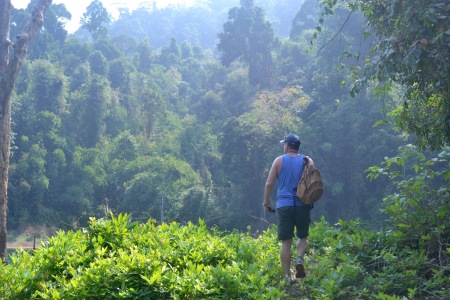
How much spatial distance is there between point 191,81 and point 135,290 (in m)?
56.6

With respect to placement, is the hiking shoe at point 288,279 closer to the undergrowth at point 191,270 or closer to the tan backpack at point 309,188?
the undergrowth at point 191,270

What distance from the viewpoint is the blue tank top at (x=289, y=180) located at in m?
6.18

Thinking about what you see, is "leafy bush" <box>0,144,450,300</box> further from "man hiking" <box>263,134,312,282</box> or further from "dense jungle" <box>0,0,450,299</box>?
"man hiking" <box>263,134,312,282</box>

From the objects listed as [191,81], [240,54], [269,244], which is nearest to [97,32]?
[191,81]

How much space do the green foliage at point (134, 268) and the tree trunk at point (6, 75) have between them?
324 cm

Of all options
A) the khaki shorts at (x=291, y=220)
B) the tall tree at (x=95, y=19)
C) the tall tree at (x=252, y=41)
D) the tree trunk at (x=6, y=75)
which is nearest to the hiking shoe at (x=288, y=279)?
the khaki shorts at (x=291, y=220)

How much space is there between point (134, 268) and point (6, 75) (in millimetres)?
5670

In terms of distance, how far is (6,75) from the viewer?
9867 mm

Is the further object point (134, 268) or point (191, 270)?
point (191, 270)

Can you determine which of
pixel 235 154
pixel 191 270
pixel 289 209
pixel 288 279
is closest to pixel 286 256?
pixel 288 279

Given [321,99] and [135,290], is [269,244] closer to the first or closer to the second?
[135,290]

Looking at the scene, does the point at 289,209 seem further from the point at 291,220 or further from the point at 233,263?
the point at 233,263

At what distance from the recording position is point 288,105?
1404 inches

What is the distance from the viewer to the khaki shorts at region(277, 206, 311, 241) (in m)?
6.11
